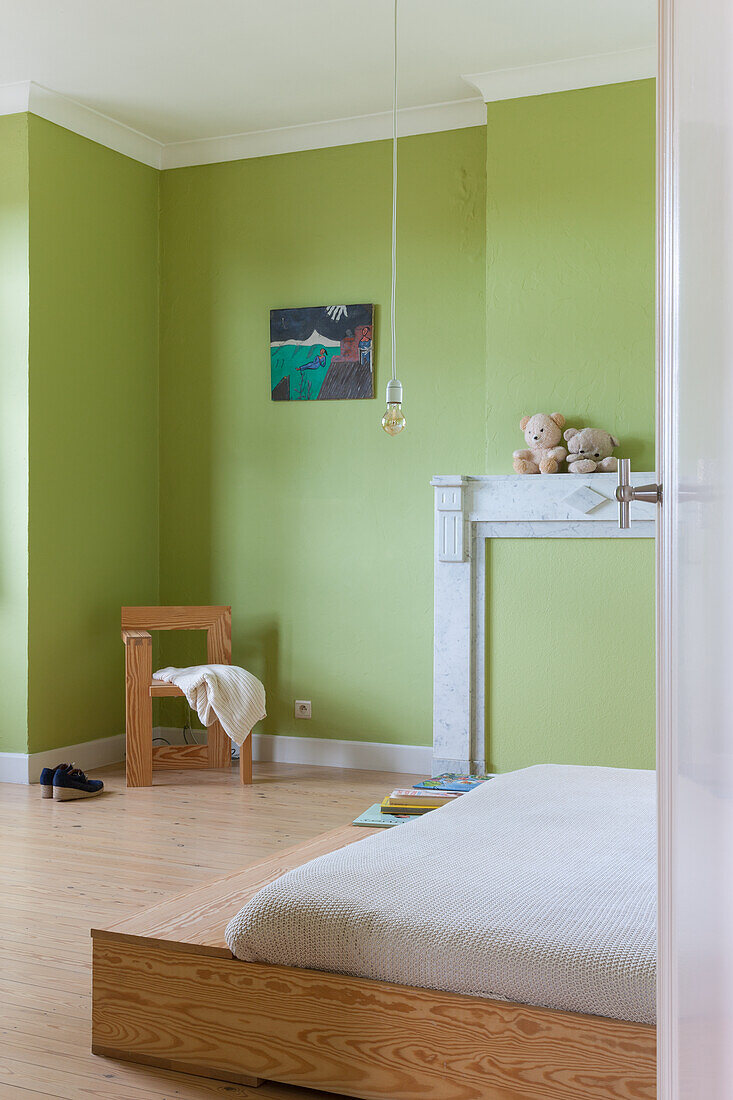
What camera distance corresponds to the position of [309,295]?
511 cm

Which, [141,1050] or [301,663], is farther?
[301,663]

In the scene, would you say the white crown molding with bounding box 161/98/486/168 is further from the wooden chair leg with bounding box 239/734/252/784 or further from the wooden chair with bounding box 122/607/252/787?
the wooden chair leg with bounding box 239/734/252/784

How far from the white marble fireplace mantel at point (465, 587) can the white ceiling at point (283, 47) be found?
5.59 feet

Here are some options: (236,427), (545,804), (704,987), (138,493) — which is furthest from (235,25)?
(704,987)

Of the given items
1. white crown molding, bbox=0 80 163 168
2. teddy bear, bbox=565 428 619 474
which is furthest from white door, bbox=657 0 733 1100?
white crown molding, bbox=0 80 163 168

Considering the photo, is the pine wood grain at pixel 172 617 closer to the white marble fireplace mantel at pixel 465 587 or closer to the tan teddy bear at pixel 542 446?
the white marble fireplace mantel at pixel 465 587

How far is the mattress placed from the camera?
1.60 meters

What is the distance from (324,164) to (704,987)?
493 cm

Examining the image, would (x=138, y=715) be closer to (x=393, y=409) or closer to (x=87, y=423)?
(x=87, y=423)

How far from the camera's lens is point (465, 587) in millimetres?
4422

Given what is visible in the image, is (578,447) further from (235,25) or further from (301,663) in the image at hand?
(235,25)

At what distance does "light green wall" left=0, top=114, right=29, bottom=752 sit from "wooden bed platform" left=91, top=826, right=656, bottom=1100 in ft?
9.07

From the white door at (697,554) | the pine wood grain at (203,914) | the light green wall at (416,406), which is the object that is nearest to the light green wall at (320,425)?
the light green wall at (416,406)

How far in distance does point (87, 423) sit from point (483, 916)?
149 inches
